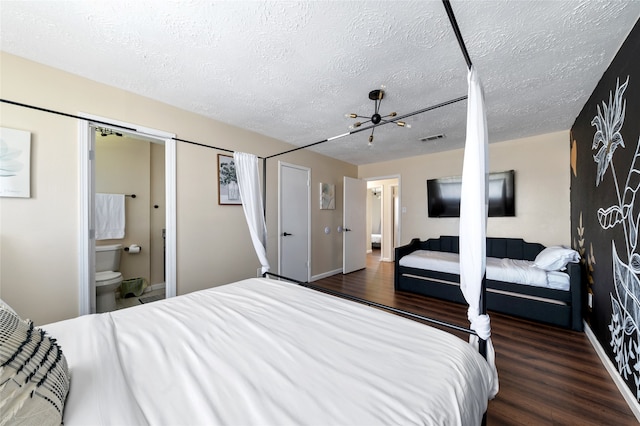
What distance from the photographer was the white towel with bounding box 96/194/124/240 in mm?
3355

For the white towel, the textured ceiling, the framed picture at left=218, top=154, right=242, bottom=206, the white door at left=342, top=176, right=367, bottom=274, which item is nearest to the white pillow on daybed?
the textured ceiling

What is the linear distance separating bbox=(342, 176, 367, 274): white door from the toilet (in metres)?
3.65

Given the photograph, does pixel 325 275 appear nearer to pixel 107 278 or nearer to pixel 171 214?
pixel 171 214

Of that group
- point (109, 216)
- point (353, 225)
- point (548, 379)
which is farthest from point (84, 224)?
point (353, 225)

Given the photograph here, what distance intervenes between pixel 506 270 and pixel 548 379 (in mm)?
1483

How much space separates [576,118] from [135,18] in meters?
4.51

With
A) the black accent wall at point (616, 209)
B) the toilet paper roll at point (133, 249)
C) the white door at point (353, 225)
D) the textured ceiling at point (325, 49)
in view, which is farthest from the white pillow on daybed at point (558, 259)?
the toilet paper roll at point (133, 249)

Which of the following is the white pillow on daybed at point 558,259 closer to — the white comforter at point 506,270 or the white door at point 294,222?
the white comforter at point 506,270

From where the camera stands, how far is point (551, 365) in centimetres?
195

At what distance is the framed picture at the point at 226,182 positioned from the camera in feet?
10.0

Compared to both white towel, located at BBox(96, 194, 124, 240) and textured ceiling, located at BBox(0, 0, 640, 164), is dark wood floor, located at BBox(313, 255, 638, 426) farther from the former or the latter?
white towel, located at BBox(96, 194, 124, 240)

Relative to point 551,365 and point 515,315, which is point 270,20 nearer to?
point 551,365

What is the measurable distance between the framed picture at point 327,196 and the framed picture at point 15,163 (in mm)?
3602

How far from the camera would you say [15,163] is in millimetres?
1797
